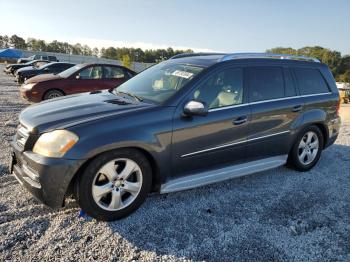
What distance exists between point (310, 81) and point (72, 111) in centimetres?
380

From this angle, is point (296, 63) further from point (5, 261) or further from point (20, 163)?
point (5, 261)

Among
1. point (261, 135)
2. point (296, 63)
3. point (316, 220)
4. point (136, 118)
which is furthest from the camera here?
point (296, 63)

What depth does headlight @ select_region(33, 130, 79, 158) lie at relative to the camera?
11.0ft

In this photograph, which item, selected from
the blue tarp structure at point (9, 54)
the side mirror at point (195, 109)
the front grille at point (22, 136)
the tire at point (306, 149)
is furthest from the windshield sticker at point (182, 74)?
the blue tarp structure at point (9, 54)

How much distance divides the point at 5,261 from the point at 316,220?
10.7 feet

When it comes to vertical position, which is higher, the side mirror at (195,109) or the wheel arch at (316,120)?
the side mirror at (195,109)

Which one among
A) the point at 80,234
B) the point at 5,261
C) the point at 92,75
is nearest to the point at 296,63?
the point at 80,234

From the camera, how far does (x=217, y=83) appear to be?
4.38m

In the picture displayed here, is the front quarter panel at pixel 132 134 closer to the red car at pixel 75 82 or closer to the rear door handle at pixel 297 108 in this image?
the rear door handle at pixel 297 108

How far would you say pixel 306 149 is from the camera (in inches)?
221

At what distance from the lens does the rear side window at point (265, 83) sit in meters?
4.75

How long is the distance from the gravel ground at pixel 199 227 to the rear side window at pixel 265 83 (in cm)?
126

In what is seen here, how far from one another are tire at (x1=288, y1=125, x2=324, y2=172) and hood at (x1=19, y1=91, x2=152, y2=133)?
2.70 metres

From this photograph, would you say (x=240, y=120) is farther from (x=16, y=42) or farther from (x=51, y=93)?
(x=16, y=42)
